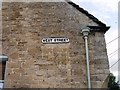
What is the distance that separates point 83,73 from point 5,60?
242 cm

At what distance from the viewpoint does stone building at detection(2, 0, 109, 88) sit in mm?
6297

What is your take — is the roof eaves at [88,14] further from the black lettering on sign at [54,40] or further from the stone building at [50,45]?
the black lettering on sign at [54,40]

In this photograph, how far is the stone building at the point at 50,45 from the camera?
20.7ft

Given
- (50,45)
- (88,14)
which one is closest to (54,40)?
(50,45)

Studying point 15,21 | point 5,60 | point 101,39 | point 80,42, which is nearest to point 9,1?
point 15,21

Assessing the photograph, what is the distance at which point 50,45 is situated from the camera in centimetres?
678

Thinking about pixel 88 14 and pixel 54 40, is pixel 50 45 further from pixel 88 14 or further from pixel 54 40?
pixel 88 14

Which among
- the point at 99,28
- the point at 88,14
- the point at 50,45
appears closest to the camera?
the point at 50,45

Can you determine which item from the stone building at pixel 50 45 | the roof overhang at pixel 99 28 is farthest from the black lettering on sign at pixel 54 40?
the roof overhang at pixel 99 28

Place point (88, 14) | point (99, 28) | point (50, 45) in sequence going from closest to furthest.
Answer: point (50, 45)
point (99, 28)
point (88, 14)

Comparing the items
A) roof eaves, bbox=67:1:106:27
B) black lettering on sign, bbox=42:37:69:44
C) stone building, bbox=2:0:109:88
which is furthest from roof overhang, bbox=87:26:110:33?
black lettering on sign, bbox=42:37:69:44

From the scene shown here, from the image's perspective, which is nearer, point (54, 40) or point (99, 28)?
point (54, 40)

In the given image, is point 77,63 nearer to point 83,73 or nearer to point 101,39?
point 83,73

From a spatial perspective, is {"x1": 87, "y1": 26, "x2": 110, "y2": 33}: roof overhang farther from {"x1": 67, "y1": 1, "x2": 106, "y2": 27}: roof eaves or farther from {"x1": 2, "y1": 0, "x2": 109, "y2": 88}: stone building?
{"x1": 67, "y1": 1, "x2": 106, "y2": 27}: roof eaves
